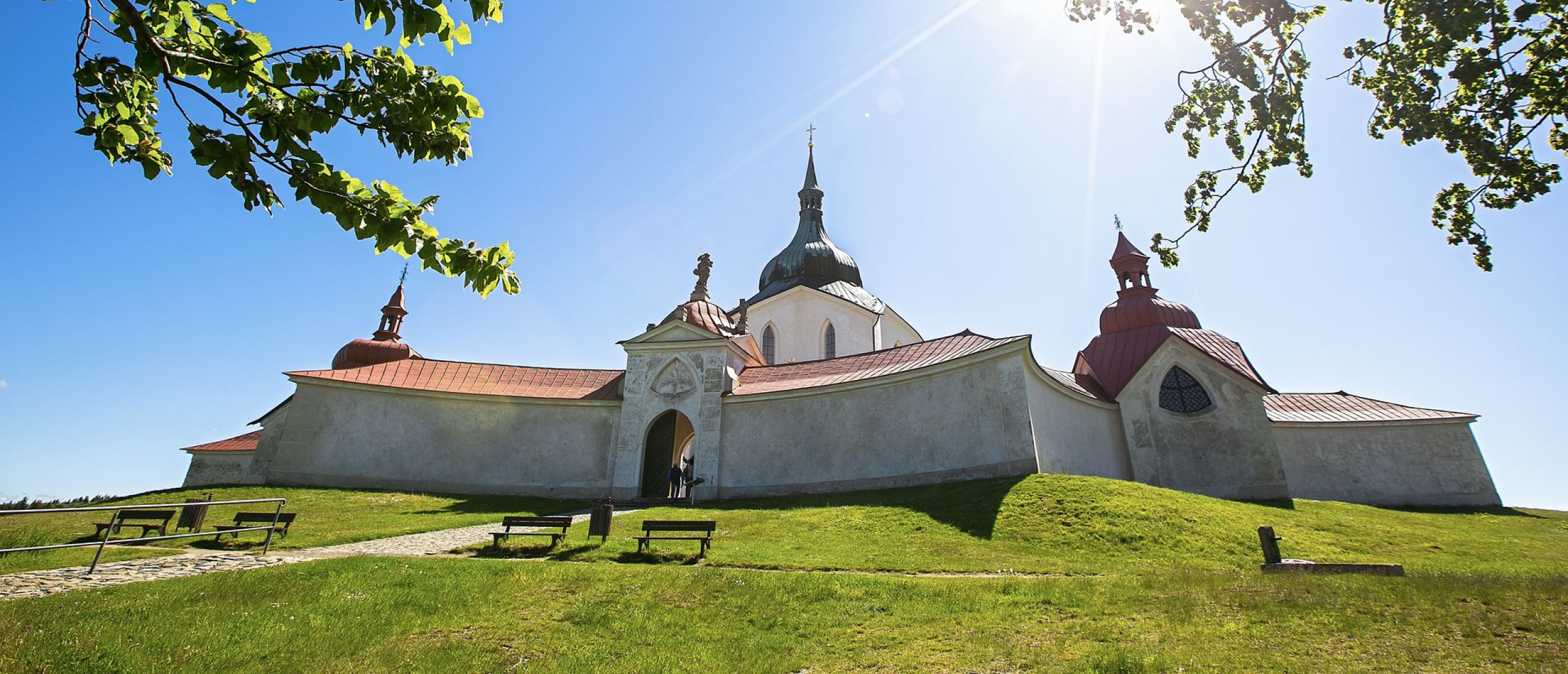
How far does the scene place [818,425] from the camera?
77.9ft

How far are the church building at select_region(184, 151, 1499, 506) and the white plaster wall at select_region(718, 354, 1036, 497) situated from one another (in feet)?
0.22

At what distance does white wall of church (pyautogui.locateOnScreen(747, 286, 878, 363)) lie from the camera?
35562 mm

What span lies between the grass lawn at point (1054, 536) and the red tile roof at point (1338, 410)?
22.9 feet

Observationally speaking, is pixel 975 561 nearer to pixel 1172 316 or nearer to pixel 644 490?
pixel 644 490

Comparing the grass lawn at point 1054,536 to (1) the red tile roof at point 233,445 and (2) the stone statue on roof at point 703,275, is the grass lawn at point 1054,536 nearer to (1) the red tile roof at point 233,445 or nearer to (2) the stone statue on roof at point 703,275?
(2) the stone statue on roof at point 703,275

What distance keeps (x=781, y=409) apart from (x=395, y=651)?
18.1m

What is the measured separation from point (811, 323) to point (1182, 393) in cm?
1738

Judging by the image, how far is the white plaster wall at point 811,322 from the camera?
35.6m

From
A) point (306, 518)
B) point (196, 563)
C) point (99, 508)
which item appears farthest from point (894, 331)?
point (99, 508)

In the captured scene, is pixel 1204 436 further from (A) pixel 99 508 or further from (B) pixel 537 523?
(A) pixel 99 508

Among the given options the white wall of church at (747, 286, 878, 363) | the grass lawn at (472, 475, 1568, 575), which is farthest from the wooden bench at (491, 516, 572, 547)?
the white wall of church at (747, 286, 878, 363)

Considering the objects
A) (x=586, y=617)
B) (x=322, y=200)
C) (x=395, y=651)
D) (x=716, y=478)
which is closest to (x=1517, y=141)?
(x=322, y=200)

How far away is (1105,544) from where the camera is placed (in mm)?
13570

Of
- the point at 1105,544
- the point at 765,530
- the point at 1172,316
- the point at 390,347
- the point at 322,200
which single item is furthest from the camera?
the point at 390,347
